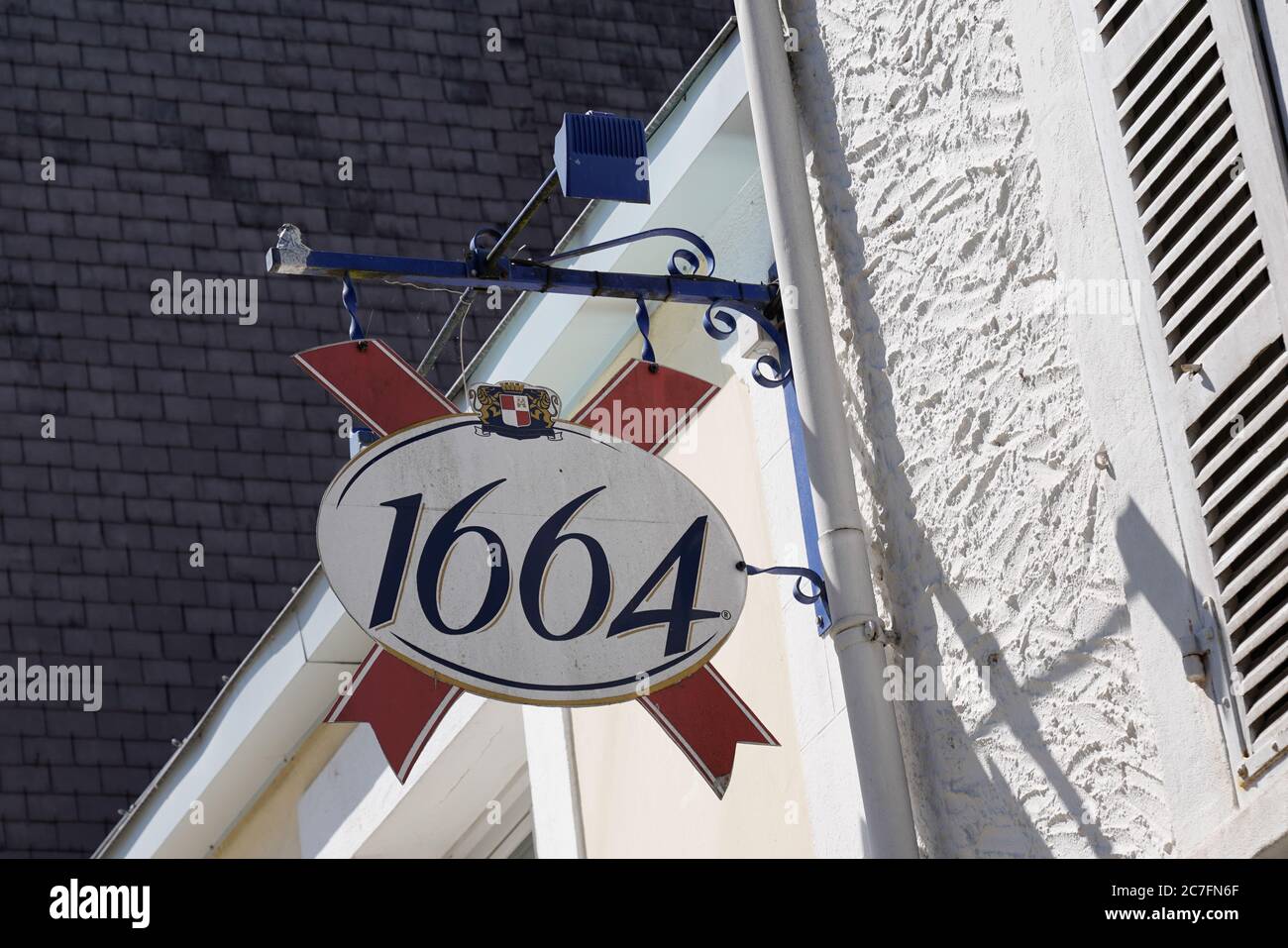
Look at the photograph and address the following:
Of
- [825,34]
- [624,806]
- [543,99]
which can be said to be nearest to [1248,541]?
[825,34]

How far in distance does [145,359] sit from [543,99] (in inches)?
127

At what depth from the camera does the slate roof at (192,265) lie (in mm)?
12711

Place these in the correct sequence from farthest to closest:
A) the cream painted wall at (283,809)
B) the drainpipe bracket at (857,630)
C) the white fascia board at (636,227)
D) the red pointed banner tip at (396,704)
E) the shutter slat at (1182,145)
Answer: the cream painted wall at (283,809)
the white fascia board at (636,227)
the drainpipe bracket at (857,630)
the red pointed banner tip at (396,704)
the shutter slat at (1182,145)

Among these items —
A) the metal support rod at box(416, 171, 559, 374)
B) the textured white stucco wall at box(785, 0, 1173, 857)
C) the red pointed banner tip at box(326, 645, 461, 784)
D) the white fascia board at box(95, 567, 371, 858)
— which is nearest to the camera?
the textured white stucco wall at box(785, 0, 1173, 857)

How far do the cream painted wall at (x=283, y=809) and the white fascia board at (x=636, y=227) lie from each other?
2.20 meters

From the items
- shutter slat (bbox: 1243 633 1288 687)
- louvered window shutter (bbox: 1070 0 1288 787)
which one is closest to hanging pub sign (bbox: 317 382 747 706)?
louvered window shutter (bbox: 1070 0 1288 787)

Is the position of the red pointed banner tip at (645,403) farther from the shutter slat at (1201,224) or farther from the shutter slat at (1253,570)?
the shutter slat at (1253,570)

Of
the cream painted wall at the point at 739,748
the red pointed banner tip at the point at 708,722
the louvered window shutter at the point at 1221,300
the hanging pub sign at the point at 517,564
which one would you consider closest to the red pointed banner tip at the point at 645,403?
the hanging pub sign at the point at 517,564

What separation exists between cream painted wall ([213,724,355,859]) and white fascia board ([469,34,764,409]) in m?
2.20

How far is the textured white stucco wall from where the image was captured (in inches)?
162

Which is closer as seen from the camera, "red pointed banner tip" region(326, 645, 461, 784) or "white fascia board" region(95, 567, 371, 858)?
"red pointed banner tip" region(326, 645, 461, 784)

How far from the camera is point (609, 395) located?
492cm

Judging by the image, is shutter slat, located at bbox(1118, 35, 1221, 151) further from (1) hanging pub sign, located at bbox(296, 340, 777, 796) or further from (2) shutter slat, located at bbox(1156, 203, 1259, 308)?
(1) hanging pub sign, located at bbox(296, 340, 777, 796)

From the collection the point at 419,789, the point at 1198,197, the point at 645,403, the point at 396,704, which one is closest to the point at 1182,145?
the point at 1198,197
